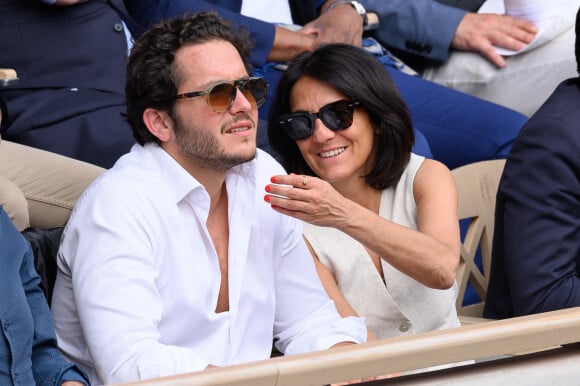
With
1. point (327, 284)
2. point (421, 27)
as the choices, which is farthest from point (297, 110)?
point (421, 27)

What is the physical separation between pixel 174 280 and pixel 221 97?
445 millimetres

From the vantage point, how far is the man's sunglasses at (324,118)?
306cm

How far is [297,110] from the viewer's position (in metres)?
3.11

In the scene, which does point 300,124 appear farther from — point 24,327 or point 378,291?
point 24,327

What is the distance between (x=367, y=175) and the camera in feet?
10.3

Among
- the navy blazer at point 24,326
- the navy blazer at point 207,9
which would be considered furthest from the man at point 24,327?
the navy blazer at point 207,9

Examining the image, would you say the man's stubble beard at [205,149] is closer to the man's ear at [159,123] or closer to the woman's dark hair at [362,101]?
the man's ear at [159,123]

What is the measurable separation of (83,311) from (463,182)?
1.62 meters

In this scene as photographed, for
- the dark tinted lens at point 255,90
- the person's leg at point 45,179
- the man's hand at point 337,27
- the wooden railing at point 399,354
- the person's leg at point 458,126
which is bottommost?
the person's leg at point 458,126

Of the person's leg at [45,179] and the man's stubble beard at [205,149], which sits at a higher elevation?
the man's stubble beard at [205,149]

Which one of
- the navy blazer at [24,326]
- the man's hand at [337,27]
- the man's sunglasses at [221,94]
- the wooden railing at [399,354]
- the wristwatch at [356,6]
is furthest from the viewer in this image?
the wristwatch at [356,6]

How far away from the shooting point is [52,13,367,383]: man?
2.35 m

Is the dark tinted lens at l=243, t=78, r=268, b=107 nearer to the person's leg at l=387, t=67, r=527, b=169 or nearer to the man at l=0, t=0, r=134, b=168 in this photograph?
the man at l=0, t=0, r=134, b=168

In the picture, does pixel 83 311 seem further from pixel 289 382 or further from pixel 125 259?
pixel 289 382
